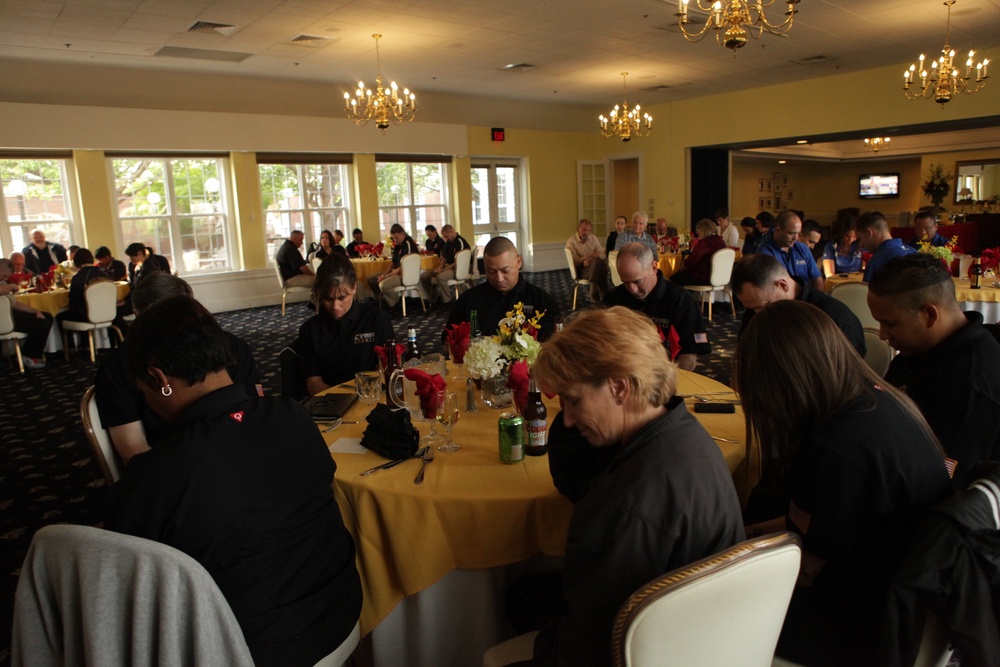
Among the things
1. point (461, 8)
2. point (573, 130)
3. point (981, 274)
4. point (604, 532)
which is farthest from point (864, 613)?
point (573, 130)

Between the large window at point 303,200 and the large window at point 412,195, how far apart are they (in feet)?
2.49

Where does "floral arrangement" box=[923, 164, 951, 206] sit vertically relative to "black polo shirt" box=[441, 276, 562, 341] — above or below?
above

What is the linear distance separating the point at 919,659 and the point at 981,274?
5902 mm

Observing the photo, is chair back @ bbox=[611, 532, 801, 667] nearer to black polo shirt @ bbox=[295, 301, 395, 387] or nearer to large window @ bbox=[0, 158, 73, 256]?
black polo shirt @ bbox=[295, 301, 395, 387]

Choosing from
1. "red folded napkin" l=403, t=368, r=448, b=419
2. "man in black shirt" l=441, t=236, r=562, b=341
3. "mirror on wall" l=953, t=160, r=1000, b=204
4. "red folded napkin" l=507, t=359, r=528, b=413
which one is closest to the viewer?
"red folded napkin" l=403, t=368, r=448, b=419

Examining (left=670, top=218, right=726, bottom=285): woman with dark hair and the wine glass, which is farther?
(left=670, top=218, right=726, bottom=285): woman with dark hair

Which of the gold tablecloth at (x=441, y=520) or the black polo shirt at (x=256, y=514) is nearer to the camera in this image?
the black polo shirt at (x=256, y=514)

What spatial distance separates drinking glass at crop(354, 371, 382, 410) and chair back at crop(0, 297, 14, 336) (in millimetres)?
5978

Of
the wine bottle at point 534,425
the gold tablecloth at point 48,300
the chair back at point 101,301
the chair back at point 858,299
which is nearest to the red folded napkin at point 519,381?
the wine bottle at point 534,425

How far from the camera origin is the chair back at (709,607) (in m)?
1.14

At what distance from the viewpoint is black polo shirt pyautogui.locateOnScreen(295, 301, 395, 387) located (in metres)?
3.45

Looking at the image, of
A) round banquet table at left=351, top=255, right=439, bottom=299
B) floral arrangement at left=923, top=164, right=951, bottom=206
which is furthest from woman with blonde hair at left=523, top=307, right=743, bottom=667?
floral arrangement at left=923, top=164, right=951, bottom=206

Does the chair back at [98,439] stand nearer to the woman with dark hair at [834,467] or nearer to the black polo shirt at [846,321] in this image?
the woman with dark hair at [834,467]

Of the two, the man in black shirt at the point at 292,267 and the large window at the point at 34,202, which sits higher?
the large window at the point at 34,202
